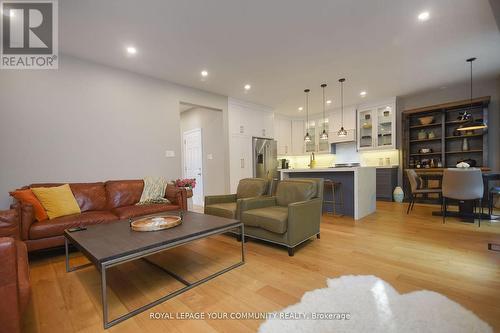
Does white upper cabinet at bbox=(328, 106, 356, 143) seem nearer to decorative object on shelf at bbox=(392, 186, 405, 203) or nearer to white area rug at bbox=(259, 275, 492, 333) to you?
decorative object on shelf at bbox=(392, 186, 405, 203)

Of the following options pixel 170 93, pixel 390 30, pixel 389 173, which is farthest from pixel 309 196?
pixel 389 173

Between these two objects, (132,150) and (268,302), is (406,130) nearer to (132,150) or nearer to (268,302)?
(268,302)

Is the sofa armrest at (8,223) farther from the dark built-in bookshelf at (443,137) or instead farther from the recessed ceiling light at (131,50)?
the dark built-in bookshelf at (443,137)

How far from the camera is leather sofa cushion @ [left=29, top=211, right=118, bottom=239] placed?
241 cm

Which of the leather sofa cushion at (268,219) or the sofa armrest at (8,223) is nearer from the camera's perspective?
the sofa armrest at (8,223)

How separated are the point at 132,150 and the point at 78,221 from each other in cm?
171

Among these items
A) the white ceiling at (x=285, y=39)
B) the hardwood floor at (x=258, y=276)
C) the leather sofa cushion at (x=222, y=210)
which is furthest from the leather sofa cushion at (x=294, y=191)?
the white ceiling at (x=285, y=39)

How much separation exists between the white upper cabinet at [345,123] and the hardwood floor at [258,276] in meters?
4.04

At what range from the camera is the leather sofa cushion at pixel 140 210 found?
9.78ft

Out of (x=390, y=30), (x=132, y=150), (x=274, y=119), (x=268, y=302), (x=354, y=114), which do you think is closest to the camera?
(x=268, y=302)

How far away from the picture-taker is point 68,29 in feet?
9.14

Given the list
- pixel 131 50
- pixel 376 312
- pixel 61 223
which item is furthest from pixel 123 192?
pixel 376 312

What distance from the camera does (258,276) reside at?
6.77ft

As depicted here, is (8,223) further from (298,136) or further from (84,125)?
(298,136)
